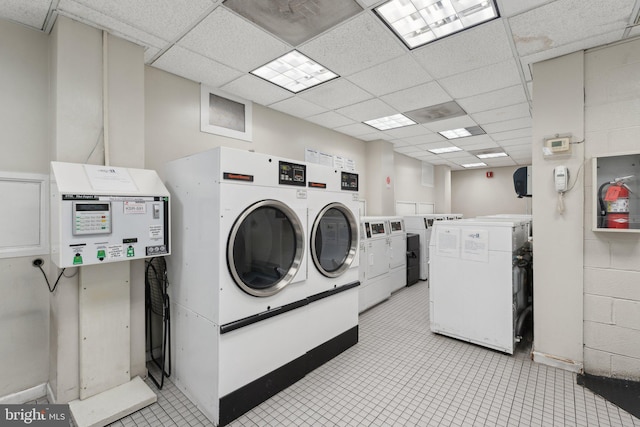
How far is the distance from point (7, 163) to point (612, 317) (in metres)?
4.89

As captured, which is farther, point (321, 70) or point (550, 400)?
point (321, 70)

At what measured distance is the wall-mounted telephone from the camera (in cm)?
254

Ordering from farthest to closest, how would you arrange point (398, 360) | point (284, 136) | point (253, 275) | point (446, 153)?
point (446, 153)
point (284, 136)
point (398, 360)
point (253, 275)

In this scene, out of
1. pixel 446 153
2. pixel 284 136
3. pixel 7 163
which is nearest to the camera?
pixel 7 163

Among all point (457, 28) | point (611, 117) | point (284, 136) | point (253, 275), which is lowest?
point (253, 275)

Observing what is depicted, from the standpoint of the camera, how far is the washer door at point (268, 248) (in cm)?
220

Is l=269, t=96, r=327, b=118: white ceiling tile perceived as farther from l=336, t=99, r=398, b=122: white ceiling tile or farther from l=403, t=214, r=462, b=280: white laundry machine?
l=403, t=214, r=462, b=280: white laundry machine

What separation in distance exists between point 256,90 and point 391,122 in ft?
7.38

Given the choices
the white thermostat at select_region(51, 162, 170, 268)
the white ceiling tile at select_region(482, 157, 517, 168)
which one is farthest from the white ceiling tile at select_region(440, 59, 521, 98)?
the white ceiling tile at select_region(482, 157, 517, 168)

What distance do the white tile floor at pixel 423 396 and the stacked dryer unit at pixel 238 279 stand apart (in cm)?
17

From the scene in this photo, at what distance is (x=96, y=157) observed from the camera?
7.40ft

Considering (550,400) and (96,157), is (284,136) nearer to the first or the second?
(96,157)

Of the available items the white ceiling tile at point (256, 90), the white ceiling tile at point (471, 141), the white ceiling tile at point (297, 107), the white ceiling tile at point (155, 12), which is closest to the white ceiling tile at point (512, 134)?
the white ceiling tile at point (471, 141)

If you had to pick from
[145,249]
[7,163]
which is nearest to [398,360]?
[145,249]
